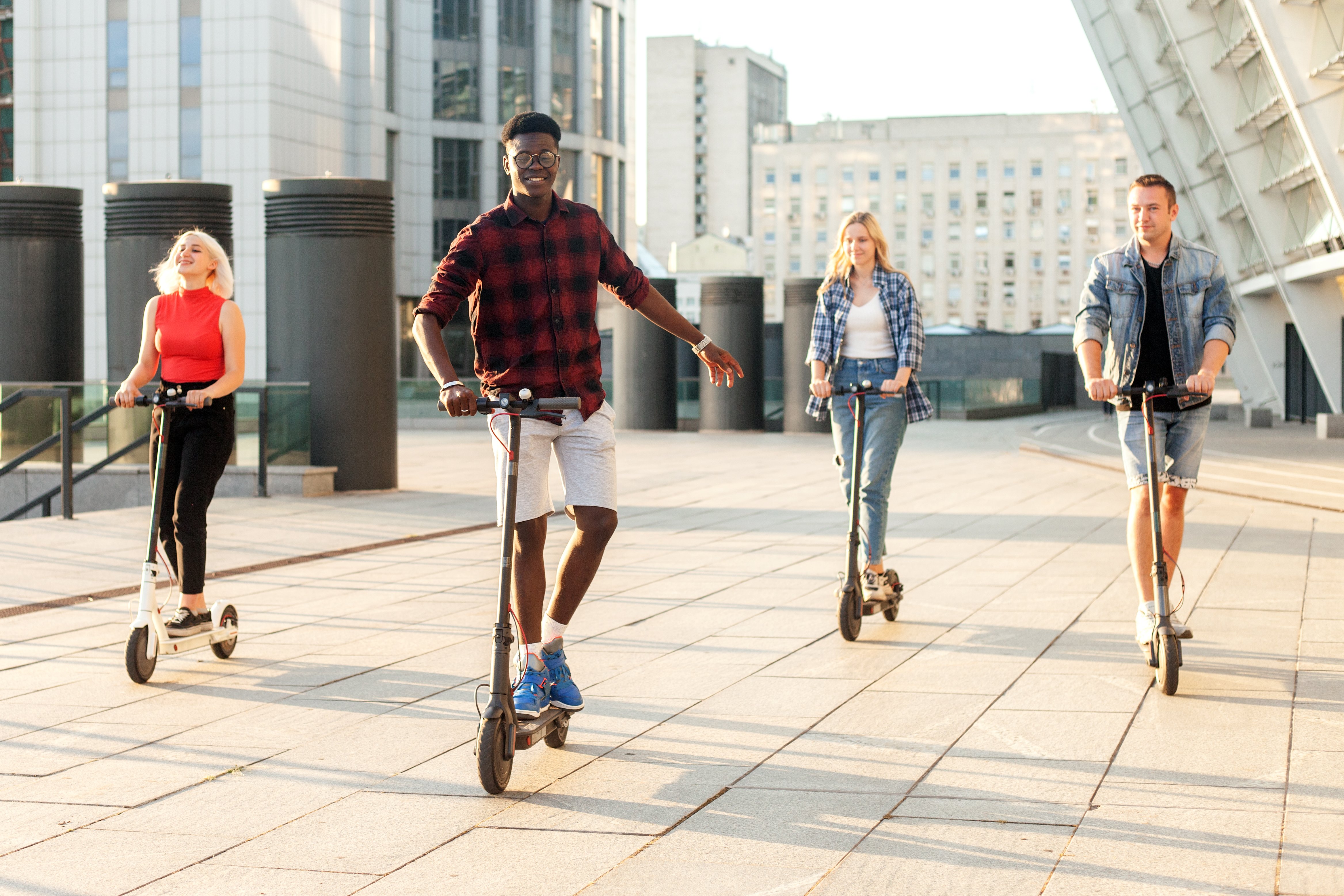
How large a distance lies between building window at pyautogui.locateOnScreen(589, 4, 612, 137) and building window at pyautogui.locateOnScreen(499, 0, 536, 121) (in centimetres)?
313

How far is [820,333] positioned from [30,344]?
12438mm

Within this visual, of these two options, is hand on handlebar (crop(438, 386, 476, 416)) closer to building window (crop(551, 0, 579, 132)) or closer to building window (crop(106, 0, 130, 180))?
building window (crop(106, 0, 130, 180))

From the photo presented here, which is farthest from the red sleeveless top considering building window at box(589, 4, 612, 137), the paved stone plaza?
building window at box(589, 4, 612, 137)

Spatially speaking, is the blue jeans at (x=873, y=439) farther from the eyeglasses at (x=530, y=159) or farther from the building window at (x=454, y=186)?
the building window at (x=454, y=186)

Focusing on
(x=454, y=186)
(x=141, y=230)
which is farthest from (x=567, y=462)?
(x=454, y=186)

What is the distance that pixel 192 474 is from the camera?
6.51 metres

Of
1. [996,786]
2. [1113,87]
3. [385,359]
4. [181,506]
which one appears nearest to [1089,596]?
[996,786]

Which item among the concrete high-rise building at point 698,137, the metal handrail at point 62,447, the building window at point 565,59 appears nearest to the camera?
the metal handrail at point 62,447

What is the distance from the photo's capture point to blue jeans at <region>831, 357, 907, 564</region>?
7.34m

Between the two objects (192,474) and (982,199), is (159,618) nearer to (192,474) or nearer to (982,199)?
(192,474)

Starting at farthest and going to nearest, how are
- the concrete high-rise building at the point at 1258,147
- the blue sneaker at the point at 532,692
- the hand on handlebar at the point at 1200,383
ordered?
the concrete high-rise building at the point at 1258,147 → the hand on handlebar at the point at 1200,383 → the blue sneaker at the point at 532,692

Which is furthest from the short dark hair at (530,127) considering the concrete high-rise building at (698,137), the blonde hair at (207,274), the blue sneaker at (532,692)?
the concrete high-rise building at (698,137)

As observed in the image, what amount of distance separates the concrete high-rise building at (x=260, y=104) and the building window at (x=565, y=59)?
1.30 meters

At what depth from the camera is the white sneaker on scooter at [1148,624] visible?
605 centimetres
